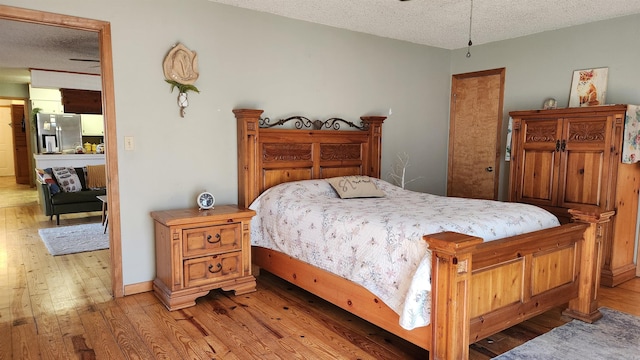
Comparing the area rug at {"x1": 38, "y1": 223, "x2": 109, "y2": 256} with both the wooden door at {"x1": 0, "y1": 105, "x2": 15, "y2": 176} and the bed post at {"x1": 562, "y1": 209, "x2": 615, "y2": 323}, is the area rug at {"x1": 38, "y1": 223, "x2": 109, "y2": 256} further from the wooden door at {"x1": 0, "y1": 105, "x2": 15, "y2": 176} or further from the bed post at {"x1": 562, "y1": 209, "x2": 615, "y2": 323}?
the wooden door at {"x1": 0, "y1": 105, "x2": 15, "y2": 176}

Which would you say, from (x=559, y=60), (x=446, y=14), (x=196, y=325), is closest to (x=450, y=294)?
(x=196, y=325)

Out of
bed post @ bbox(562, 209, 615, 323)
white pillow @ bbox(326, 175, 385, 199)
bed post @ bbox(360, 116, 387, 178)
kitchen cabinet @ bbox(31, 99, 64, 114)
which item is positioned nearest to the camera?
bed post @ bbox(562, 209, 615, 323)

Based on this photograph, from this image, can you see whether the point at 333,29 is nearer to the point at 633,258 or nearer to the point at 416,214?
the point at 416,214

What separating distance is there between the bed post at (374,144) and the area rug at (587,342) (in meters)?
2.35

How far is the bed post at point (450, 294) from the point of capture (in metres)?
1.99

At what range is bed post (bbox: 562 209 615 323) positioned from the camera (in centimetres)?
285

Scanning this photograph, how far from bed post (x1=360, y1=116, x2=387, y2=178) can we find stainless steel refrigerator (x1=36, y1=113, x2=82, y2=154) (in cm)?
657

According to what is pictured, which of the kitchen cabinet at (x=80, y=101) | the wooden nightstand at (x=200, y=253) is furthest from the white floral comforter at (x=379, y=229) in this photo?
the kitchen cabinet at (x=80, y=101)

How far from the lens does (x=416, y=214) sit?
9.11ft

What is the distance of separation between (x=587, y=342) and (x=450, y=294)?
1262 mm

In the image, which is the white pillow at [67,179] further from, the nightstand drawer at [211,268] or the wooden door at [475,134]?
the wooden door at [475,134]

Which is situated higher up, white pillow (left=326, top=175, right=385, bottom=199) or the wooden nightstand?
white pillow (left=326, top=175, right=385, bottom=199)

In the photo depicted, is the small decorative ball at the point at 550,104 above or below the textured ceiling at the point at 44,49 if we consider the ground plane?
below

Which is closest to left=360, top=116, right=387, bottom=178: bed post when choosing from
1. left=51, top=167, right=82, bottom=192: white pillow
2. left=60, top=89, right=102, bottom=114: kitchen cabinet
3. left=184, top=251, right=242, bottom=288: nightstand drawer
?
left=184, top=251, right=242, bottom=288: nightstand drawer
